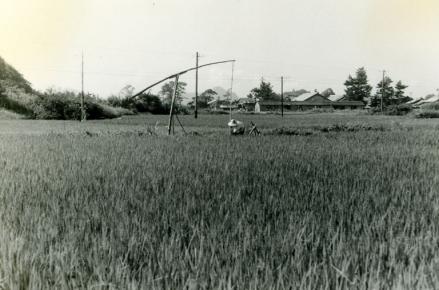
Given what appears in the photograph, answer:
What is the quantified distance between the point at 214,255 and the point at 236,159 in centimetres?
421

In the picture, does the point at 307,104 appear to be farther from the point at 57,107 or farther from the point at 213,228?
the point at 213,228

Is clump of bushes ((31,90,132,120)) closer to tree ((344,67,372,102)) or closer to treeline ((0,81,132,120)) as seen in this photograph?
treeline ((0,81,132,120))

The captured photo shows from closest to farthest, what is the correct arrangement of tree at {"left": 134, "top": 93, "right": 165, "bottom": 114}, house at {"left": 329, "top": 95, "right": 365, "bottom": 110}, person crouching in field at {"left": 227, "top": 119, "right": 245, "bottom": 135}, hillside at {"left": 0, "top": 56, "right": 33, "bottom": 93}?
1. person crouching in field at {"left": 227, "top": 119, "right": 245, "bottom": 135}
2. hillside at {"left": 0, "top": 56, "right": 33, "bottom": 93}
3. tree at {"left": 134, "top": 93, "right": 165, "bottom": 114}
4. house at {"left": 329, "top": 95, "right": 365, "bottom": 110}

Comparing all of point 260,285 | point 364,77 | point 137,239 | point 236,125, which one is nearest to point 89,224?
point 137,239

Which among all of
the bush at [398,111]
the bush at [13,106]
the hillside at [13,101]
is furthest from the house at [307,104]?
the bush at [13,106]

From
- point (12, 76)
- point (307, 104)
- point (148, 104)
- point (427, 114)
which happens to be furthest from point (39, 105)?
point (307, 104)

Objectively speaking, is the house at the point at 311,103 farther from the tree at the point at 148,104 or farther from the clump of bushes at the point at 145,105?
the tree at the point at 148,104

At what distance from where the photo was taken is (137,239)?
2303mm

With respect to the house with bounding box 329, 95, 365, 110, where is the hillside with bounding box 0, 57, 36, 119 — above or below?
below

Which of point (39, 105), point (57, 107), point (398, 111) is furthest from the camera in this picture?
point (398, 111)

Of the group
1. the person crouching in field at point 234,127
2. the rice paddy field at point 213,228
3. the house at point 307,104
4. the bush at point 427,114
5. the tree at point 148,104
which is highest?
the house at point 307,104

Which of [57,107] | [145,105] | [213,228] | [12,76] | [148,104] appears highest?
[12,76]

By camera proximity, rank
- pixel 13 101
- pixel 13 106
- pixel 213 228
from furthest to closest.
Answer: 1. pixel 13 106
2. pixel 13 101
3. pixel 213 228

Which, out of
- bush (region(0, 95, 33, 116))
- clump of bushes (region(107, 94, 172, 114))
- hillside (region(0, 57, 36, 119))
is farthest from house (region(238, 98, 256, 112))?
bush (region(0, 95, 33, 116))
